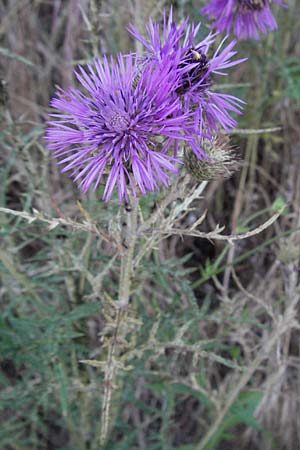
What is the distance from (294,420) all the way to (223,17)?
1857 mm

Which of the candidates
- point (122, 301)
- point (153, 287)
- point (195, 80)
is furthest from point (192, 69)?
point (153, 287)

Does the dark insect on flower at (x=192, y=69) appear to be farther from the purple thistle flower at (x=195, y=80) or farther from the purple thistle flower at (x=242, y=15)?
the purple thistle flower at (x=242, y=15)

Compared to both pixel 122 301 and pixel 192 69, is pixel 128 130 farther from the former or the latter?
pixel 122 301

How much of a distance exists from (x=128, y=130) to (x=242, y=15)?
0.97m

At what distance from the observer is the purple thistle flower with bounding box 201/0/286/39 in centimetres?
172

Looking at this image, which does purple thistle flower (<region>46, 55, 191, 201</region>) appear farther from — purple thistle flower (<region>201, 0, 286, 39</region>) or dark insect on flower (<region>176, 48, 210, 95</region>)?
purple thistle flower (<region>201, 0, 286, 39</region>)

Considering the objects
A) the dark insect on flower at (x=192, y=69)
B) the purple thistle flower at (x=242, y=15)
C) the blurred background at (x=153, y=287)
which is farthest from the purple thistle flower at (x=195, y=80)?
the purple thistle flower at (x=242, y=15)

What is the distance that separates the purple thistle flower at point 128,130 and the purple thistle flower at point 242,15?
2.54ft

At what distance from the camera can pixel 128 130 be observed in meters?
1.06

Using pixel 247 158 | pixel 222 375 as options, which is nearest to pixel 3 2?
pixel 247 158

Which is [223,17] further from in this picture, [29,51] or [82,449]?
[82,449]

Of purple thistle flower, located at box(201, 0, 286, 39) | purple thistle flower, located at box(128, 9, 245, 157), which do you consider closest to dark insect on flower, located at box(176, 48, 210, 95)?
purple thistle flower, located at box(128, 9, 245, 157)

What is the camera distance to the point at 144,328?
1590 millimetres

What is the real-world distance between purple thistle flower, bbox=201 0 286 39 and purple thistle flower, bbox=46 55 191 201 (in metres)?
0.78
